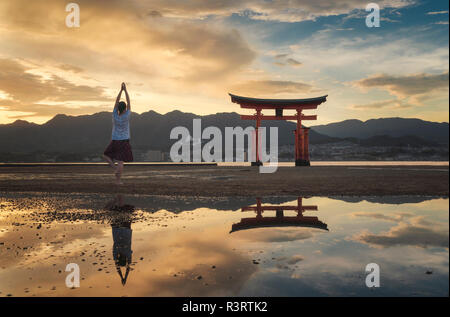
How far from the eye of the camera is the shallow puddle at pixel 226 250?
8.45 ft

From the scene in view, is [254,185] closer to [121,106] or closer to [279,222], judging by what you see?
[121,106]

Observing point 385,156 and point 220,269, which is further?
point 385,156

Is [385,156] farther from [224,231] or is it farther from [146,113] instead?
[146,113]

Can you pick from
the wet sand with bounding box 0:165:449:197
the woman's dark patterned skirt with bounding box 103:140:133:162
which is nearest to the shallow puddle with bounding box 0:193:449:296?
the woman's dark patterned skirt with bounding box 103:140:133:162

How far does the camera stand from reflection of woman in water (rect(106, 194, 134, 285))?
316cm

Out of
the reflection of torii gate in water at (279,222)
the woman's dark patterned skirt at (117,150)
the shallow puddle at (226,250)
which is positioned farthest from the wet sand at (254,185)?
the reflection of torii gate in water at (279,222)

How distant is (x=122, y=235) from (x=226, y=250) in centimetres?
160

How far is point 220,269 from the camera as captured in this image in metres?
3.00

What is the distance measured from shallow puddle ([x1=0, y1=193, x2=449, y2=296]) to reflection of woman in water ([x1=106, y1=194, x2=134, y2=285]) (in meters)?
0.01

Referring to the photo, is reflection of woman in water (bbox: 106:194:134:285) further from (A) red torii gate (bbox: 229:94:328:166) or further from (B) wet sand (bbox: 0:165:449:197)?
(A) red torii gate (bbox: 229:94:328:166)

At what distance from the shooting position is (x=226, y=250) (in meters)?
3.67

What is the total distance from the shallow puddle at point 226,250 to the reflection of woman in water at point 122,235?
15 millimetres
